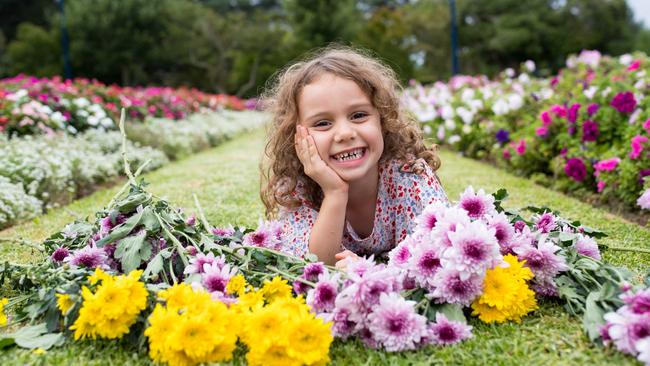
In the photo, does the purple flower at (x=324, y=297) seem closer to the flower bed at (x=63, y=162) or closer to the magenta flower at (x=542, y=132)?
the flower bed at (x=63, y=162)

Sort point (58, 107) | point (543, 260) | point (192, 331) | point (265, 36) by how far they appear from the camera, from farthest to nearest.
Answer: point (265, 36) < point (58, 107) < point (543, 260) < point (192, 331)

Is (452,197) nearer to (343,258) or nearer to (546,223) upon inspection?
(546,223)

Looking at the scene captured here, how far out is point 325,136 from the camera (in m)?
2.32

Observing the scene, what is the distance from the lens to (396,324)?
1.64 meters

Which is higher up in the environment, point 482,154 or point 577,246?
point 577,246

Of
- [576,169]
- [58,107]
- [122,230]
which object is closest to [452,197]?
[576,169]

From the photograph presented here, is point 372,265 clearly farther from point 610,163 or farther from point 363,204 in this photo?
point 610,163

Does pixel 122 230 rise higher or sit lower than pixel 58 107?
higher

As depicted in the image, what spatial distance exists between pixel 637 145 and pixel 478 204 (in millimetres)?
2158

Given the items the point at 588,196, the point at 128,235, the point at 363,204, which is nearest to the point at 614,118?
the point at 588,196

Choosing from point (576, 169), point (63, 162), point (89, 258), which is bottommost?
point (63, 162)

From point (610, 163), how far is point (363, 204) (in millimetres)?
2126

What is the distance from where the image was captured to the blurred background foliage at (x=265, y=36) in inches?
1057

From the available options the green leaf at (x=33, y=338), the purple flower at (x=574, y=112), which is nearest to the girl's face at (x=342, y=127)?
the green leaf at (x=33, y=338)
